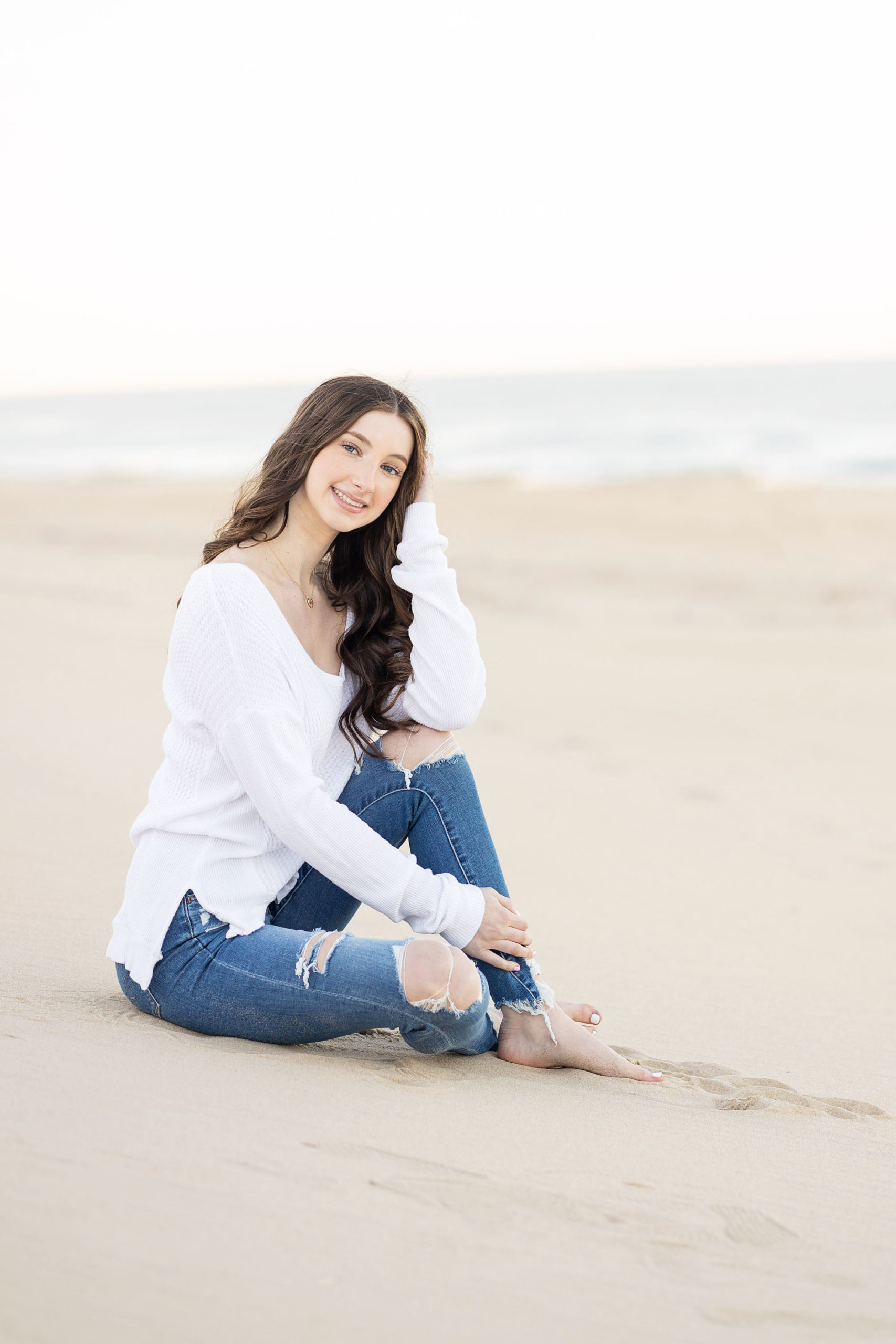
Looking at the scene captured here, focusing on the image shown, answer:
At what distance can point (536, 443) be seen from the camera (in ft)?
135

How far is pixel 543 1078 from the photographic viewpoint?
8.80 ft

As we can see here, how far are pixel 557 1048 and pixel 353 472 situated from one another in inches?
59.0

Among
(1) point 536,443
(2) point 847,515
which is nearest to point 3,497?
(2) point 847,515

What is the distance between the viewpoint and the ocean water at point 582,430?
32.4m

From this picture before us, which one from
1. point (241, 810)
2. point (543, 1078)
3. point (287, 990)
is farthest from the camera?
point (543, 1078)

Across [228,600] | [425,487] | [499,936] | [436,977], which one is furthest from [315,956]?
[425,487]

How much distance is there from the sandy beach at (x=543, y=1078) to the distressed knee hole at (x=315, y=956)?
0.18 m

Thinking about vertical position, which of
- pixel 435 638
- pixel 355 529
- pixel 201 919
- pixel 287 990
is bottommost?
pixel 287 990

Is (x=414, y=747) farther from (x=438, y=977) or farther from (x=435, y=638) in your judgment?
(x=438, y=977)

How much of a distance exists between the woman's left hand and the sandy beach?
143 cm

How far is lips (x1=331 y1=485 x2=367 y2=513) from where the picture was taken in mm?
2943

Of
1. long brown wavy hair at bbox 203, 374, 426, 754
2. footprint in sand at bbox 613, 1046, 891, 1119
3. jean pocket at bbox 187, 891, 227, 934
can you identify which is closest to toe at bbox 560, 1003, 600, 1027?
footprint in sand at bbox 613, 1046, 891, 1119

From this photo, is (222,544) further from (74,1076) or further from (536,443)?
(536,443)

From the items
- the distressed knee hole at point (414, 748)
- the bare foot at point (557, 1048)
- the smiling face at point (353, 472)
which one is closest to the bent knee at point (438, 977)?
the bare foot at point (557, 1048)
